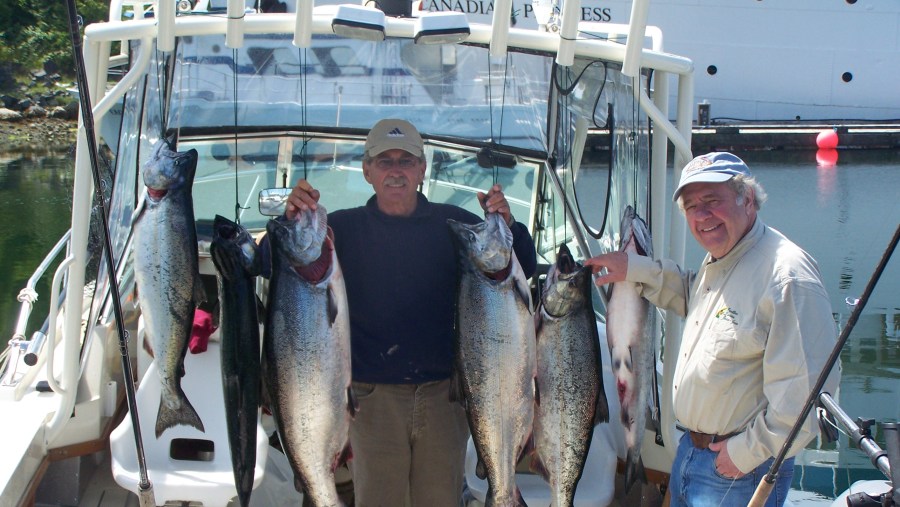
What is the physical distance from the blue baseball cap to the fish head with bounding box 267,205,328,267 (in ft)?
4.09

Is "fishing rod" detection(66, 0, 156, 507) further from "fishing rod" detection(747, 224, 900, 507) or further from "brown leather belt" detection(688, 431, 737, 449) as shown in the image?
"fishing rod" detection(747, 224, 900, 507)

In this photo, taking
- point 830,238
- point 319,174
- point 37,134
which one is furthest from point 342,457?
point 37,134

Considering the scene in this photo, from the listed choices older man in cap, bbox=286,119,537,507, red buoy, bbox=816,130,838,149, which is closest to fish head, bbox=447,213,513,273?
older man in cap, bbox=286,119,537,507

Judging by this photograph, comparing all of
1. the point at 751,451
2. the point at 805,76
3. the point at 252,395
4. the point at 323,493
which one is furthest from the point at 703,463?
the point at 805,76

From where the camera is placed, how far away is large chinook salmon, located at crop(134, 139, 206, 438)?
10.1 feet

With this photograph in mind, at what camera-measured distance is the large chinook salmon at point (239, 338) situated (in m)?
A: 3.07

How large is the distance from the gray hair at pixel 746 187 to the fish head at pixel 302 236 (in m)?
1.40

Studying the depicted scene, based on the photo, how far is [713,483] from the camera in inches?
113

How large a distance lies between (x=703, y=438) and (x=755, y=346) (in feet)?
1.38

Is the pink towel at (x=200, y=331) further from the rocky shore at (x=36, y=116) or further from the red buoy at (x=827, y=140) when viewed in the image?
the rocky shore at (x=36, y=116)

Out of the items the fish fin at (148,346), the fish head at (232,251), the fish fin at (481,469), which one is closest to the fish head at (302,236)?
the fish head at (232,251)

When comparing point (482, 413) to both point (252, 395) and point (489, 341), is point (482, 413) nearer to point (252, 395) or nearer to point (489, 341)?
point (489, 341)

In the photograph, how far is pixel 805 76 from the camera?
36.4 meters

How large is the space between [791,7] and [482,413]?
3818 centimetres
